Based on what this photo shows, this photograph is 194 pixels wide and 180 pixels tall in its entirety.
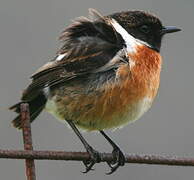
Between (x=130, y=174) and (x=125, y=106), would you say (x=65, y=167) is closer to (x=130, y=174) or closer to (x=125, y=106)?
(x=130, y=174)

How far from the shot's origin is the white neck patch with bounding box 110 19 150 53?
6.30 meters

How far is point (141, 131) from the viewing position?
36.8 ft

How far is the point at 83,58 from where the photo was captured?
618 centimetres

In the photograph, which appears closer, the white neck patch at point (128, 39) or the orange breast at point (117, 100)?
the orange breast at point (117, 100)

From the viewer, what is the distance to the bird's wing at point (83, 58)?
20.0 feet

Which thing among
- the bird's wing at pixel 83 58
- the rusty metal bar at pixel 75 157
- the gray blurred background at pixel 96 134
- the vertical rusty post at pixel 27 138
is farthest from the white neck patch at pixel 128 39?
the gray blurred background at pixel 96 134

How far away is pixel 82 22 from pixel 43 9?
8.34m

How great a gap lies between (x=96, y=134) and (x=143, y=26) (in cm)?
405

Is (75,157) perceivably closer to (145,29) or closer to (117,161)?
(117,161)

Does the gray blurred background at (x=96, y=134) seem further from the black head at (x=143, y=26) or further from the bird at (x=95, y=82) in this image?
the bird at (x=95, y=82)

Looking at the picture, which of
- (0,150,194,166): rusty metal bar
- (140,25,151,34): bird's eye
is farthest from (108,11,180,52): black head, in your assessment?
(0,150,194,166): rusty metal bar

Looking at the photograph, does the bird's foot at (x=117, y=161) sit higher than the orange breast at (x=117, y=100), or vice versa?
the orange breast at (x=117, y=100)

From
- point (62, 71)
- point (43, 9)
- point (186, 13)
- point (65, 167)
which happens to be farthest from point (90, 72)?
point (43, 9)

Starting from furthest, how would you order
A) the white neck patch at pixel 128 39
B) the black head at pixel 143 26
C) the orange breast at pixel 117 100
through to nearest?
the black head at pixel 143 26
the white neck patch at pixel 128 39
the orange breast at pixel 117 100
